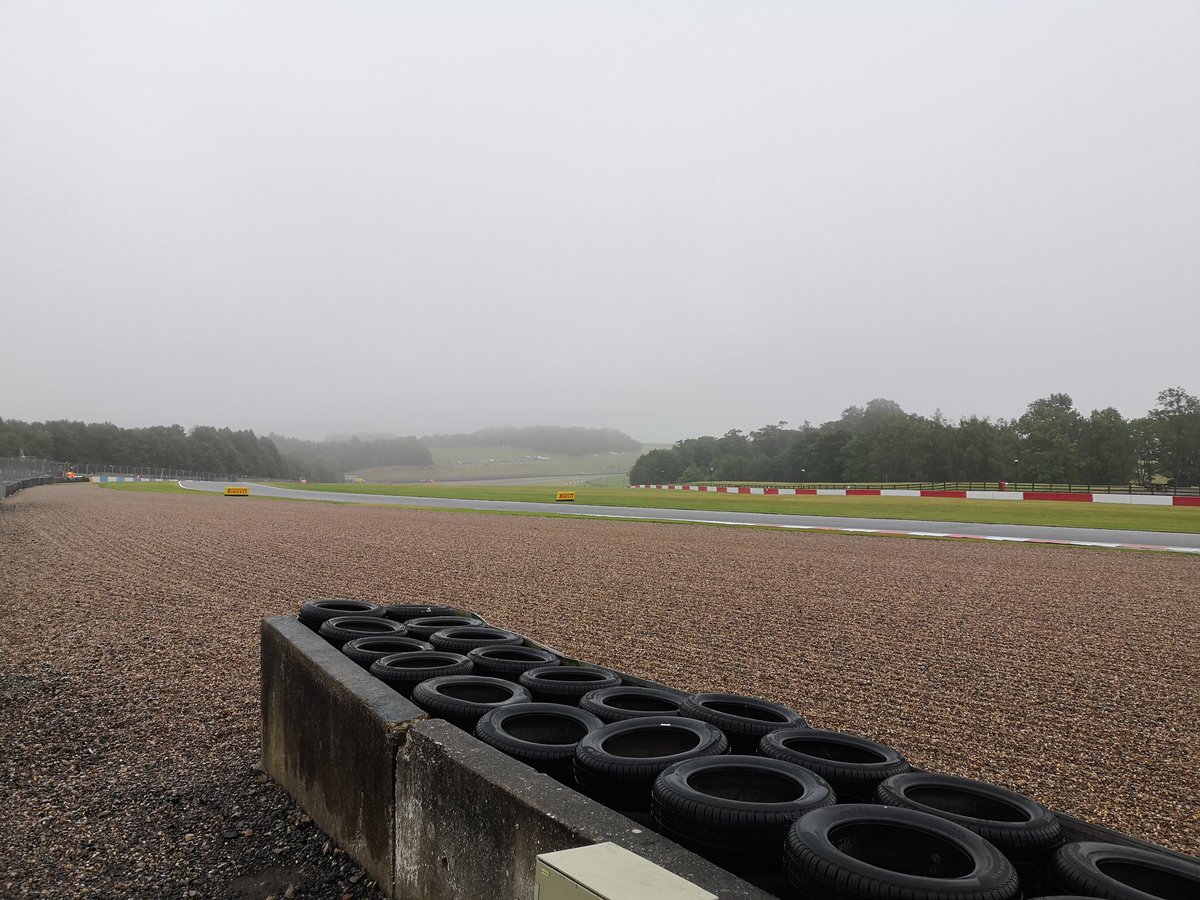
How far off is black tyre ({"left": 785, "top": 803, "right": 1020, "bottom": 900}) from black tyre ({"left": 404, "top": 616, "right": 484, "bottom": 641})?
4020 mm

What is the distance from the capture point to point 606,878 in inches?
81.0

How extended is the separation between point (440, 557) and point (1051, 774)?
1317 cm

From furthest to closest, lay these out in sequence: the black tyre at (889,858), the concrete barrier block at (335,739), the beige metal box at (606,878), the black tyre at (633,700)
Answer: the black tyre at (633,700) < the concrete barrier block at (335,739) < the black tyre at (889,858) < the beige metal box at (606,878)

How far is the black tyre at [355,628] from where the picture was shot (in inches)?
220

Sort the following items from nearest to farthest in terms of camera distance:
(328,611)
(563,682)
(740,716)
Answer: (740,716) → (563,682) → (328,611)

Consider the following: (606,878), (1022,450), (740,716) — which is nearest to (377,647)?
(740,716)

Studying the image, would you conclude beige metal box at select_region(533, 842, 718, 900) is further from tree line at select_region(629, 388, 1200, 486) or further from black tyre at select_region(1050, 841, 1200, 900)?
tree line at select_region(629, 388, 1200, 486)

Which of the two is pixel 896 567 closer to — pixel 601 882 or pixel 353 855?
pixel 353 855

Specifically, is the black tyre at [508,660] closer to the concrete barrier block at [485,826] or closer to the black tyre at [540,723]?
the black tyre at [540,723]

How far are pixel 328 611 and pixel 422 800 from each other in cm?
319

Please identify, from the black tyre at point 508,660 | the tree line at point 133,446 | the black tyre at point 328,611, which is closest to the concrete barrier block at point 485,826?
the black tyre at point 508,660

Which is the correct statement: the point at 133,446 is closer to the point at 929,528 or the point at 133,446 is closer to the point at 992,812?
the point at 929,528

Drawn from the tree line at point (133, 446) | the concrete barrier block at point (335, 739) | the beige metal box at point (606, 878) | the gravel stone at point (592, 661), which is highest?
the tree line at point (133, 446)

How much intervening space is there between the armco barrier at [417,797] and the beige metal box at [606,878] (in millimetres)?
331
